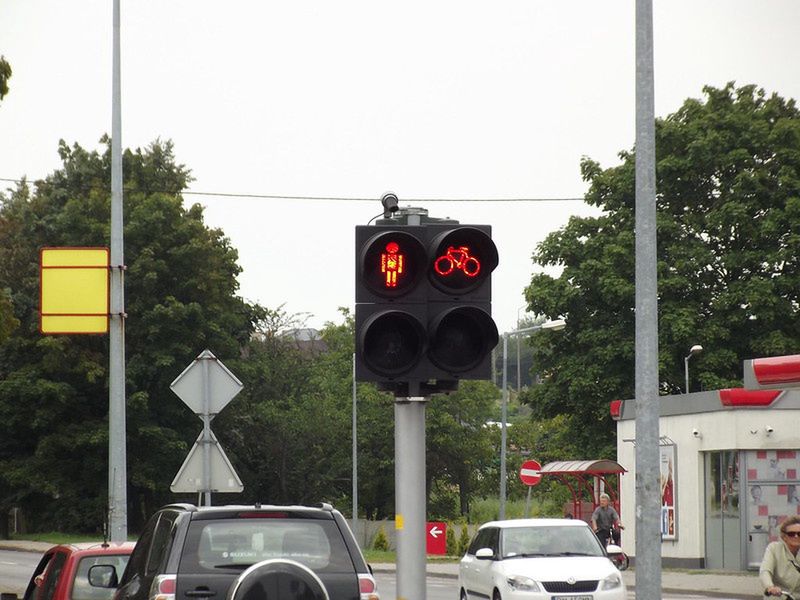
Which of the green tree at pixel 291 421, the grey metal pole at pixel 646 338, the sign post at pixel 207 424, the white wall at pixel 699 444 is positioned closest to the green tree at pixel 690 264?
the white wall at pixel 699 444

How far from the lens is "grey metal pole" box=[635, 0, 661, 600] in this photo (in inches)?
522

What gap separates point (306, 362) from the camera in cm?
8338

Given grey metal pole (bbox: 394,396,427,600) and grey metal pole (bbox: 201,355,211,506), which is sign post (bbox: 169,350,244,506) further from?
grey metal pole (bbox: 394,396,427,600)

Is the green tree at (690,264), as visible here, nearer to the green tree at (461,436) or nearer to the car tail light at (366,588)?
the green tree at (461,436)

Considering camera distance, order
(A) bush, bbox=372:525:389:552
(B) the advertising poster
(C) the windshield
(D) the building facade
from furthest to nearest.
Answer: (A) bush, bbox=372:525:389:552 → (B) the advertising poster → (D) the building facade → (C) the windshield

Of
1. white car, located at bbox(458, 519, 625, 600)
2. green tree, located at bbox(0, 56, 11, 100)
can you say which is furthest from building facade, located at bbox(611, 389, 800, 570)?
green tree, located at bbox(0, 56, 11, 100)

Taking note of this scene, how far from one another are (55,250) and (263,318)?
175 feet

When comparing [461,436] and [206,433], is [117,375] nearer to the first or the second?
[206,433]

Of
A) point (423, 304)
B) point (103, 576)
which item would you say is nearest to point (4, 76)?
point (103, 576)

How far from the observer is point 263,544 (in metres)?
10.4

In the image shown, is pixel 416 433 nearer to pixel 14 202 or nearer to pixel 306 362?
pixel 14 202

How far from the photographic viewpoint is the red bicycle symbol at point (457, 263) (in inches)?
368

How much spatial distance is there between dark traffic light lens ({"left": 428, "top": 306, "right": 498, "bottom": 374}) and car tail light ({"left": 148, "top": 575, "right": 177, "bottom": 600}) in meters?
2.24

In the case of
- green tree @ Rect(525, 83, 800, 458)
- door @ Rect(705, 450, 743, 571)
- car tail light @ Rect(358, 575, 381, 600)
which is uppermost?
green tree @ Rect(525, 83, 800, 458)
